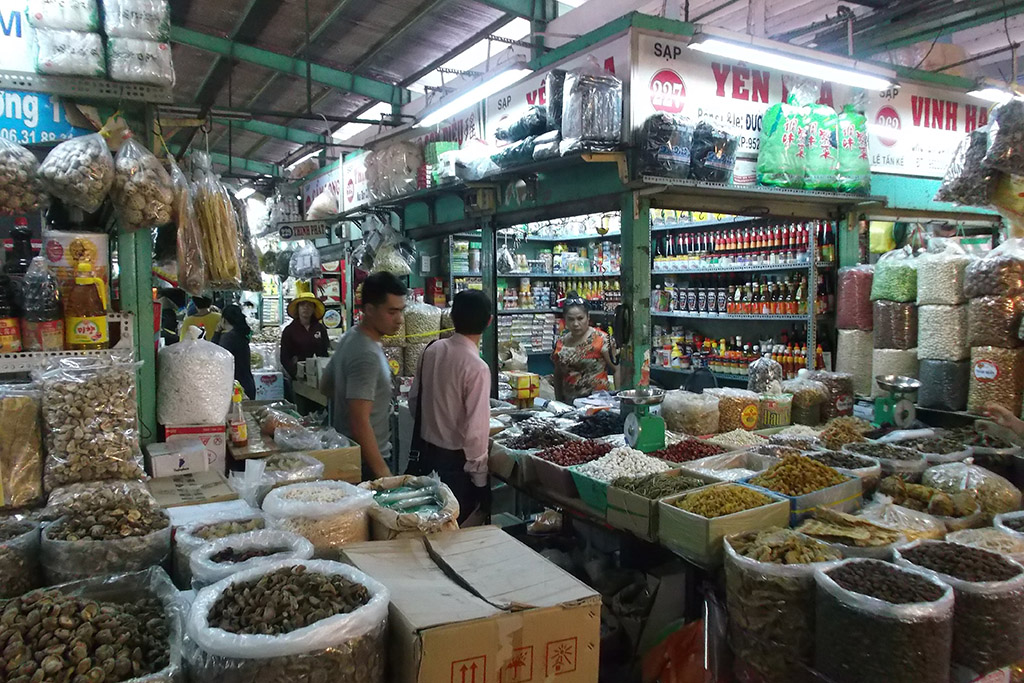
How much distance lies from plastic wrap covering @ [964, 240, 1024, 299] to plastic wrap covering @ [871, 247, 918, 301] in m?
0.61

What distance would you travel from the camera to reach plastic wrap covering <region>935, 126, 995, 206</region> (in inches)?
151

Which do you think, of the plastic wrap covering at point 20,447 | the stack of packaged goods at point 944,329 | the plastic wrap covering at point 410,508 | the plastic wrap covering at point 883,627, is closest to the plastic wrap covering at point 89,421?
the plastic wrap covering at point 20,447

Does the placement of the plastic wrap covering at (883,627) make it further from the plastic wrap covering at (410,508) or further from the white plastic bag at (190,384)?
the white plastic bag at (190,384)

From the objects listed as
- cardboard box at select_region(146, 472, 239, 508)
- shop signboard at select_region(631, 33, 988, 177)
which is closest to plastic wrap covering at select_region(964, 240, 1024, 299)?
shop signboard at select_region(631, 33, 988, 177)

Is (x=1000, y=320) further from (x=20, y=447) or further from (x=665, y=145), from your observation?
(x=20, y=447)

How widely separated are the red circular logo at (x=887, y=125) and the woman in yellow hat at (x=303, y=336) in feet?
18.1

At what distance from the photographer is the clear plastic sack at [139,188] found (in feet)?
8.68

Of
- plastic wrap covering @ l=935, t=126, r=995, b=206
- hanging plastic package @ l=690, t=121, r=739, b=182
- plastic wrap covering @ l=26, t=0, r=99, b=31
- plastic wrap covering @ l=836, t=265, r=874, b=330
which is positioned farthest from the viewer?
plastic wrap covering @ l=836, t=265, r=874, b=330

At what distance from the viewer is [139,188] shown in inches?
105

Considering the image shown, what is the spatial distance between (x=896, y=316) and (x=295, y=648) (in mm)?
4682

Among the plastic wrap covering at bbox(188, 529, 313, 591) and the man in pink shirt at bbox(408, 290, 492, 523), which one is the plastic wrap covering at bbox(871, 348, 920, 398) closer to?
the man in pink shirt at bbox(408, 290, 492, 523)

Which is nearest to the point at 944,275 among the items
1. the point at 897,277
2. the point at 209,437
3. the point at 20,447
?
the point at 897,277

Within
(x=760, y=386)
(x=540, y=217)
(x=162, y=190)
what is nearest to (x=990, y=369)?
(x=760, y=386)

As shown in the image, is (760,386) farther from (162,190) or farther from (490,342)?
(162,190)
